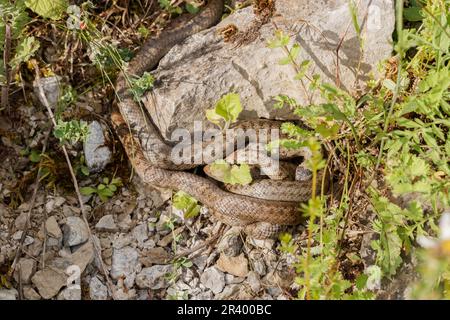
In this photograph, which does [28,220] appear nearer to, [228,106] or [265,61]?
[228,106]

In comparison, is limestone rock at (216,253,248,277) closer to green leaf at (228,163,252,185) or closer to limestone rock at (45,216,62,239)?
green leaf at (228,163,252,185)

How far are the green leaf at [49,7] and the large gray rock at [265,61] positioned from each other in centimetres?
93

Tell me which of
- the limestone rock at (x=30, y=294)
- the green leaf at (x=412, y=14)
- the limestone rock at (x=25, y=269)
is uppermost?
the green leaf at (x=412, y=14)

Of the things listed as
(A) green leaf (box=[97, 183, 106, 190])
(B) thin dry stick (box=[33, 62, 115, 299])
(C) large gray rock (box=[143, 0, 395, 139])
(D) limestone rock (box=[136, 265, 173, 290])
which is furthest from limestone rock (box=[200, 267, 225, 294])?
(C) large gray rock (box=[143, 0, 395, 139])

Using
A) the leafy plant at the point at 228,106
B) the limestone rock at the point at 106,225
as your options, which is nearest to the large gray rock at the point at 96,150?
the limestone rock at the point at 106,225

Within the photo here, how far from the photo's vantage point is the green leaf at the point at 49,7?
14.4 feet

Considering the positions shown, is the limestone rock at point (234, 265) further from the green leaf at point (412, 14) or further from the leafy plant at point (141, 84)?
the green leaf at point (412, 14)

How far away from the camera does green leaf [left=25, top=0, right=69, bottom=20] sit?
4390 mm

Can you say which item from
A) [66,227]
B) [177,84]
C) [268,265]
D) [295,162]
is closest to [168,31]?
[177,84]

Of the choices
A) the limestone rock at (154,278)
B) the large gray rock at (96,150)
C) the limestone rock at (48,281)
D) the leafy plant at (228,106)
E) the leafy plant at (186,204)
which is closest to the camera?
the leafy plant at (228,106)

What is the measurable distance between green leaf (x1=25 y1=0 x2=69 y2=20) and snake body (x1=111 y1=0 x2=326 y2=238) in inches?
27.8

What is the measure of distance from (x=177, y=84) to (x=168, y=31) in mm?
761
